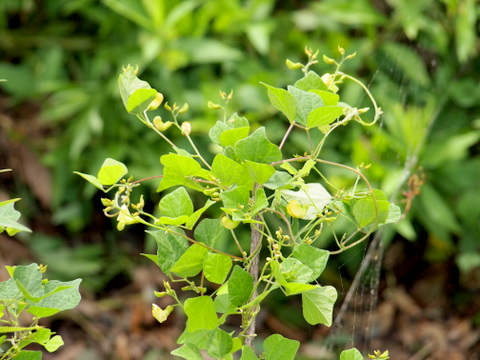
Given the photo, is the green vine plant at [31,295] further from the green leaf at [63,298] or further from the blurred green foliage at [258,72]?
the blurred green foliage at [258,72]

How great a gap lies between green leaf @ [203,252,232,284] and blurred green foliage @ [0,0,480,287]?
1.17 meters

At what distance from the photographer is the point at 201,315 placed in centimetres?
49

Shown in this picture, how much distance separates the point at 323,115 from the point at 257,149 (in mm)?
54

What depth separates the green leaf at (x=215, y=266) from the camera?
0.48 metres

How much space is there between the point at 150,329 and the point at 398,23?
115cm

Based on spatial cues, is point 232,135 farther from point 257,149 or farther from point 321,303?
point 321,303

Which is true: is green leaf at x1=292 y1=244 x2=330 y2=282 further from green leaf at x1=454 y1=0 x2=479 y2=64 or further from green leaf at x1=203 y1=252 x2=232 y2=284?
green leaf at x1=454 y1=0 x2=479 y2=64

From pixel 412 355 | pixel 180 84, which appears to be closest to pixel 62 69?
pixel 180 84

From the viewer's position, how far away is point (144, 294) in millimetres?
2102

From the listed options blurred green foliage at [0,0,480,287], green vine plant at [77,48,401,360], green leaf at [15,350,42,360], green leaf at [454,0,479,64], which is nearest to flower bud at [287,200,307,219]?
green vine plant at [77,48,401,360]

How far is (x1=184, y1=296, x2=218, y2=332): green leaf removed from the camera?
0.49 metres

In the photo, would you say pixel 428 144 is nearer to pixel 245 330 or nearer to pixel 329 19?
pixel 329 19

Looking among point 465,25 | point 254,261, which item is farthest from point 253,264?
point 465,25

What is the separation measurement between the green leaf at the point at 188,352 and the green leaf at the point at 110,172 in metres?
0.13
